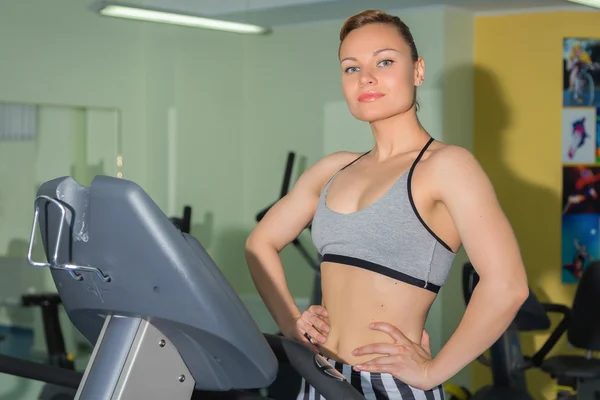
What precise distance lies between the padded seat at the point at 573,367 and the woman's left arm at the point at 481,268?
8.94 ft

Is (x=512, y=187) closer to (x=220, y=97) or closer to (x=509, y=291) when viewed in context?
(x=220, y=97)

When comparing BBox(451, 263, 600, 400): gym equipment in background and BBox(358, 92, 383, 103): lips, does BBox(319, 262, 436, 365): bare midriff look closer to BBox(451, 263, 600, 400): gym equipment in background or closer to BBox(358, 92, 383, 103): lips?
BBox(358, 92, 383, 103): lips

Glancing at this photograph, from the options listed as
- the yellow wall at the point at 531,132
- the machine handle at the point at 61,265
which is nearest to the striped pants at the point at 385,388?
the machine handle at the point at 61,265

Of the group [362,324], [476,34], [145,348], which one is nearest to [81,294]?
[145,348]

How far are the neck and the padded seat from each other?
104 inches

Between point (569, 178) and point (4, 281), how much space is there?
344 centimetres

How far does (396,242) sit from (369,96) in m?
0.28

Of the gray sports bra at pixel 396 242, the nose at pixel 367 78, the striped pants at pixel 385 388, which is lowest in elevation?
the striped pants at pixel 385 388

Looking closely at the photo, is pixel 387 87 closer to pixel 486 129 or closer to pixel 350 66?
pixel 350 66

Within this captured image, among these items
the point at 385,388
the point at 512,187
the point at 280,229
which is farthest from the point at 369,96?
the point at 512,187

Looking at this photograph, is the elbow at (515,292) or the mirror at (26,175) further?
the mirror at (26,175)

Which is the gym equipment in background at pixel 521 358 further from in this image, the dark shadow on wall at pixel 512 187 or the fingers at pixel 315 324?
the fingers at pixel 315 324

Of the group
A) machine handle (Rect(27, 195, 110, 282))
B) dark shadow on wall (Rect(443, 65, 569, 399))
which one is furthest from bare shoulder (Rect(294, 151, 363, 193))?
dark shadow on wall (Rect(443, 65, 569, 399))

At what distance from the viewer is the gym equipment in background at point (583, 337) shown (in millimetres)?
4059
